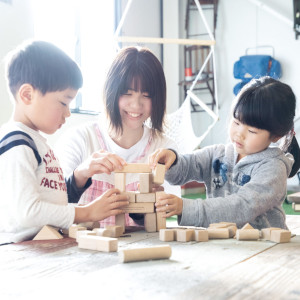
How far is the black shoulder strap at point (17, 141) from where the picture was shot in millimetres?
877

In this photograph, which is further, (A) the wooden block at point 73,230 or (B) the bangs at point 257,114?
(B) the bangs at point 257,114

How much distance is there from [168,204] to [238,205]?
6.7 inches

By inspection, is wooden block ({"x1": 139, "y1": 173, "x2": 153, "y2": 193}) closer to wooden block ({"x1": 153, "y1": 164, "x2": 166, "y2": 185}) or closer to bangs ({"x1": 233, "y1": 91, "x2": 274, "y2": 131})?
wooden block ({"x1": 153, "y1": 164, "x2": 166, "y2": 185})

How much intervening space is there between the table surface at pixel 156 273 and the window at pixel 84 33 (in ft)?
9.47

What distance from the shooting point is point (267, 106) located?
1208 mm

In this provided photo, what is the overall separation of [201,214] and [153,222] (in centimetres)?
13

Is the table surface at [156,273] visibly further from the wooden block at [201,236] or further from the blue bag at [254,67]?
the blue bag at [254,67]

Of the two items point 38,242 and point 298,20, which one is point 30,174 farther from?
Answer: point 298,20

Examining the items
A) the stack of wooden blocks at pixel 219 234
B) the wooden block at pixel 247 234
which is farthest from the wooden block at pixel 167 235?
the wooden block at pixel 247 234

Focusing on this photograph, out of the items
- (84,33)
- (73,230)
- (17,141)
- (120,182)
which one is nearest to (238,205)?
(120,182)

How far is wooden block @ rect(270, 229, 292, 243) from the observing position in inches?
32.7

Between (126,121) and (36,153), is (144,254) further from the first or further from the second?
(126,121)

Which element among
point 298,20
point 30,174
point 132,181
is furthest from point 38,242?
point 298,20

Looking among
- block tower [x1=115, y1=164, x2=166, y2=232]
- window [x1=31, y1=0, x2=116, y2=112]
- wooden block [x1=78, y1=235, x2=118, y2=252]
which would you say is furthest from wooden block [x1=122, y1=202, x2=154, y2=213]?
window [x1=31, y1=0, x2=116, y2=112]
